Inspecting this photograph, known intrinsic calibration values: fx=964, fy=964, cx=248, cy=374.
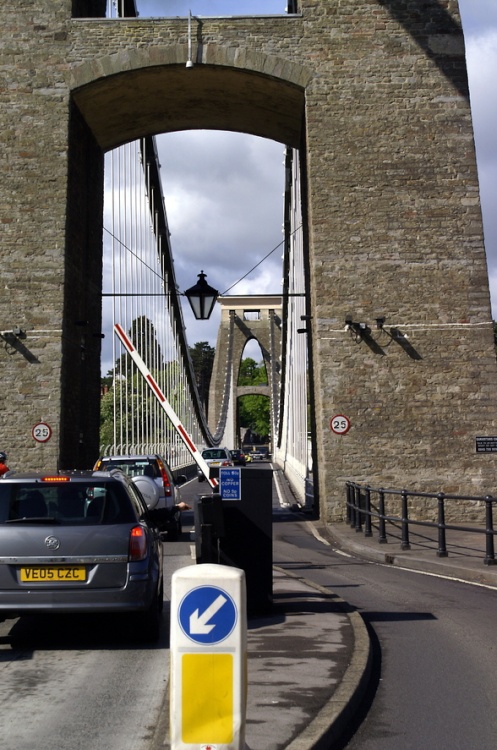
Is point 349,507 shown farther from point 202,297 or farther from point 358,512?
point 202,297

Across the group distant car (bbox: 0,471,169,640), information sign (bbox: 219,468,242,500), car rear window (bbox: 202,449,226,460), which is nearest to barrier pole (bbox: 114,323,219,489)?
information sign (bbox: 219,468,242,500)

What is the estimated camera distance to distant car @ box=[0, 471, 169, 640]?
682 centimetres

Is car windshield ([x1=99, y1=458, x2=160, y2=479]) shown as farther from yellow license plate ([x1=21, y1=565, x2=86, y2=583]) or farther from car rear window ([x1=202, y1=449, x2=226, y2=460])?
car rear window ([x1=202, y1=449, x2=226, y2=460])

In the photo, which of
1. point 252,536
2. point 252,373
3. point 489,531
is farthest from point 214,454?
point 252,373

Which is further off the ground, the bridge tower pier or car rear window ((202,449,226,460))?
the bridge tower pier

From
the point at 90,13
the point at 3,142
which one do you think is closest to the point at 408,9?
the point at 90,13

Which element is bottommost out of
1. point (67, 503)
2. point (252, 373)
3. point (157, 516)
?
point (157, 516)

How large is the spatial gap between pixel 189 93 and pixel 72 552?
17.5m

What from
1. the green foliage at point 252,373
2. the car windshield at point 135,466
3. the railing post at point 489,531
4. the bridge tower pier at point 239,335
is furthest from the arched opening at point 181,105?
the green foliage at point 252,373

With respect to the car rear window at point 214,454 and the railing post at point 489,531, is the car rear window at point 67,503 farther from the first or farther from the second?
the car rear window at point 214,454

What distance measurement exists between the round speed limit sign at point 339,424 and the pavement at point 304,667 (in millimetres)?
9024

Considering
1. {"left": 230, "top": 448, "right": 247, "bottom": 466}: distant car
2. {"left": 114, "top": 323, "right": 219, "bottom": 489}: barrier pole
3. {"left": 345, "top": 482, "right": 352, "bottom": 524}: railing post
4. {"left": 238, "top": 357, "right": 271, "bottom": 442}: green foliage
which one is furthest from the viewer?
{"left": 238, "top": 357, "right": 271, "bottom": 442}: green foliage

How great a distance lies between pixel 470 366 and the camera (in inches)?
798

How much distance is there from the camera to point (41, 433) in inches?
797
